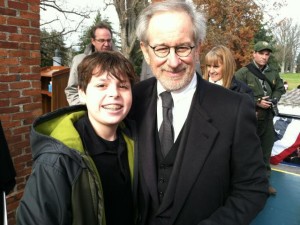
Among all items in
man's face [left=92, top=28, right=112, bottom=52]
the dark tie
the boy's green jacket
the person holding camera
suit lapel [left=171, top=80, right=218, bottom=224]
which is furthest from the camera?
the person holding camera

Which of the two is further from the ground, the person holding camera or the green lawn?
the person holding camera

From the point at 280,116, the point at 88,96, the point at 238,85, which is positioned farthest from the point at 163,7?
the point at 280,116

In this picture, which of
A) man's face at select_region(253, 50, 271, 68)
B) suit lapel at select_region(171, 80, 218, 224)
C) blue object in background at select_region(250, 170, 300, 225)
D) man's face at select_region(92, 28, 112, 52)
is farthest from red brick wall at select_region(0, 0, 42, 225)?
man's face at select_region(253, 50, 271, 68)

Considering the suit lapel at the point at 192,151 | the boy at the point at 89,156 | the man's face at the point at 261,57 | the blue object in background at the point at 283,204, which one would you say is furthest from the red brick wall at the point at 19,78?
the man's face at the point at 261,57

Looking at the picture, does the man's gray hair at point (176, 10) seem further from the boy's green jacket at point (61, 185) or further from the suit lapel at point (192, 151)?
the boy's green jacket at point (61, 185)

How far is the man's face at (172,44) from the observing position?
166 centimetres

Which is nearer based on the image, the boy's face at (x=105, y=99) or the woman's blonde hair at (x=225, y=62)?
the boy's face at (x=105, y=99)

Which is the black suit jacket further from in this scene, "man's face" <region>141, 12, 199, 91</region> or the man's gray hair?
the man's gray hair

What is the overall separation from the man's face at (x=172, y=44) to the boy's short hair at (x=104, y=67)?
0.58 ft

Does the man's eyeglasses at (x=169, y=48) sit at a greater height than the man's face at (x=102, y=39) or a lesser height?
lesser

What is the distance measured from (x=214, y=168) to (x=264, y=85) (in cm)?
363

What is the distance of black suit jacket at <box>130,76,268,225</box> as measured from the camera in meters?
1.60

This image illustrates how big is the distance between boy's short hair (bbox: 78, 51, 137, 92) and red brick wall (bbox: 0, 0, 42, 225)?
1713mm

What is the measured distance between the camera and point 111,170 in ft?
5.46
